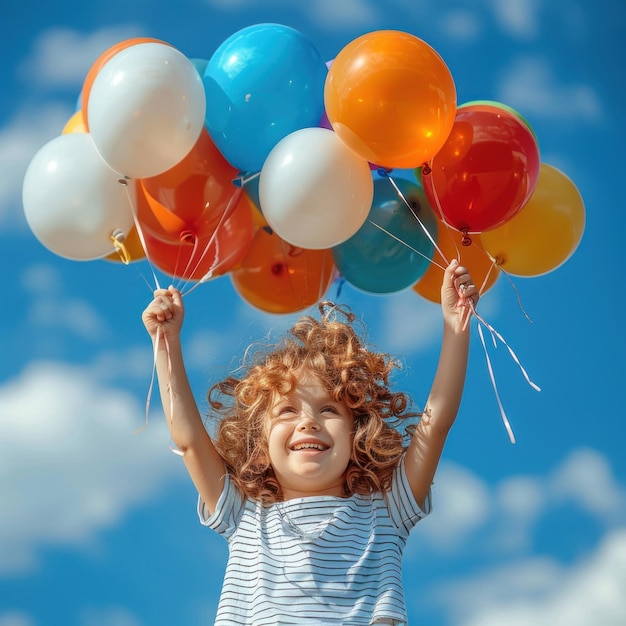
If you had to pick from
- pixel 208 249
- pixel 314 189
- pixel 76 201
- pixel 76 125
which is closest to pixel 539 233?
pixel 314 189

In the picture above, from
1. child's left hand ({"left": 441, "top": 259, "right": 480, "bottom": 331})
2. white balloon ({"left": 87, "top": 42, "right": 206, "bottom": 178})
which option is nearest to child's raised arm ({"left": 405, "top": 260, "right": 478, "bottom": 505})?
child's left hand ({"left": 441, "top": 259, "right": 480, "bottom": 331})

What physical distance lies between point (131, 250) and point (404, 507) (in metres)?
1.26

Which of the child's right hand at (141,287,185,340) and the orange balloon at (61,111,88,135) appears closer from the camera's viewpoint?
the child's right hand at (141,287,185,340)

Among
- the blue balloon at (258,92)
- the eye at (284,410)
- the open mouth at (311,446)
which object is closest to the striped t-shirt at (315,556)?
the open mouth at (311,446)

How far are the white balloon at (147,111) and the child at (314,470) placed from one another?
1.39ft

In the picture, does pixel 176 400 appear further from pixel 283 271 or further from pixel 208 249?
pixel 283 271

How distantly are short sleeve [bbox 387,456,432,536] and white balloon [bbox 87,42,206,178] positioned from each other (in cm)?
122

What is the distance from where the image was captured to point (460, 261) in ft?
11.4

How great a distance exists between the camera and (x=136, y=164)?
119 inches

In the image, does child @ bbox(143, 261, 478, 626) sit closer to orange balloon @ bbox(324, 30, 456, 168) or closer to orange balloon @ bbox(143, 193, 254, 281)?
orange balloon @ bbox(143, 193, 254, 281)

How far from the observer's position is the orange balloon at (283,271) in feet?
11.6

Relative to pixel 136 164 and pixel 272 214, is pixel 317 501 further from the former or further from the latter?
pixel 136 164

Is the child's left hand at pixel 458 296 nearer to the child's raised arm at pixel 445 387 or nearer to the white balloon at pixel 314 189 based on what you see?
the child's raised arm at pixel 445 387

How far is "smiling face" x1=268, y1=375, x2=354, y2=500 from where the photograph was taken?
120 inches
